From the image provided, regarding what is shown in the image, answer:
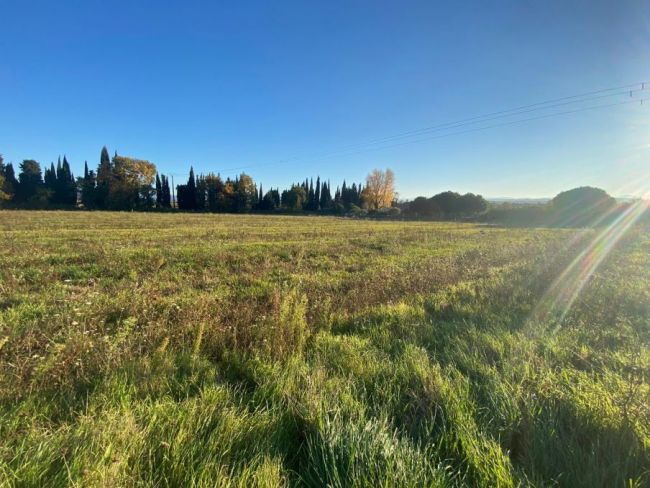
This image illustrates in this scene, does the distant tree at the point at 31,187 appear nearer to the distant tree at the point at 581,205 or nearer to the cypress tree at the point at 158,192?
the cypress tree at the point at 158,192

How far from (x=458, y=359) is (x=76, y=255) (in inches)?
473

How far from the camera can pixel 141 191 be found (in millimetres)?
74188

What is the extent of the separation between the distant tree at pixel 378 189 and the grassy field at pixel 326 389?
86683mm

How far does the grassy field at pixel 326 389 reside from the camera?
6.60 feet

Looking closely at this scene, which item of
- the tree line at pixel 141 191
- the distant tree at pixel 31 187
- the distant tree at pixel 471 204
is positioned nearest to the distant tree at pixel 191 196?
the tree line at pixel 141 191

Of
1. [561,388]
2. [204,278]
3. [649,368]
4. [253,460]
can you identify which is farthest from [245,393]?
[204,278]

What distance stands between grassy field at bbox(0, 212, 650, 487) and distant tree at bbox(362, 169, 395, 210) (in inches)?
3413

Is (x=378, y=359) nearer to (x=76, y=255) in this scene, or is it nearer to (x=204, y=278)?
(x=204, y=278)

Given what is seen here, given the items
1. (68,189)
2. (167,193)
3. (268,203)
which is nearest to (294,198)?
Result: (268,203)

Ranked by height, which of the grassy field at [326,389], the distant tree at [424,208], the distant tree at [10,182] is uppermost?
the distant tree at [10,182]

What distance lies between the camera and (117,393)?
2.79 meters

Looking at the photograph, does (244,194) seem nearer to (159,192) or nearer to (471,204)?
(159,192)

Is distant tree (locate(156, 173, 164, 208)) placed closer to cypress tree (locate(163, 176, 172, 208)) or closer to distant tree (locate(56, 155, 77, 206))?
cypress tree (locate(163, 176, 172, 208))

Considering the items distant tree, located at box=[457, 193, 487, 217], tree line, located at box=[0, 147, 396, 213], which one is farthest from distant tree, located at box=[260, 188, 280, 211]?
distant tree, located at box=[457, 193, 487, 217]
